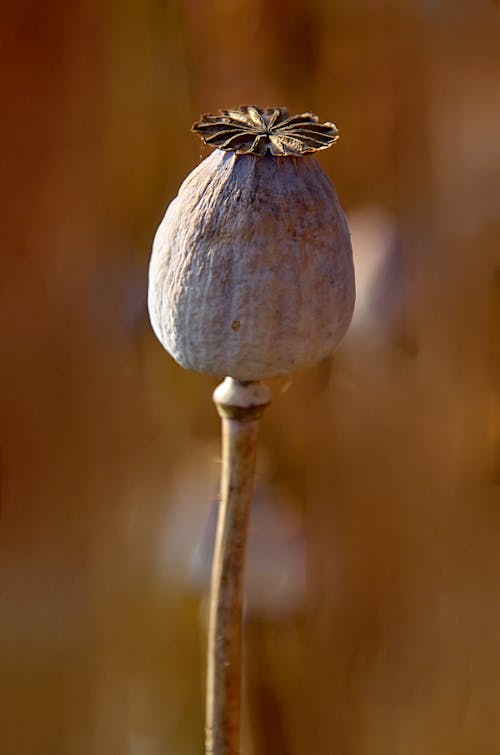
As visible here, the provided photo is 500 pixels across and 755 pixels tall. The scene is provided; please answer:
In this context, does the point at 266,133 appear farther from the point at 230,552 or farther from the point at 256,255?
the point at 230,552

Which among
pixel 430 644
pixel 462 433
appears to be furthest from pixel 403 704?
pixel 462 433

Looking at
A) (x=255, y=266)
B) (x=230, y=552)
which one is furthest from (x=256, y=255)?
(x=230, y=552)

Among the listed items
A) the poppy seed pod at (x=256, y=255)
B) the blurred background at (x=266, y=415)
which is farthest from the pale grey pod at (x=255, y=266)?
the blurred background at (x=266, y=415)

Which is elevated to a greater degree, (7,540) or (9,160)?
(9,160)

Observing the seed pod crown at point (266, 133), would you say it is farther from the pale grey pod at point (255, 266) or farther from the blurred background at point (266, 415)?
the blurred background at point (266, 415)

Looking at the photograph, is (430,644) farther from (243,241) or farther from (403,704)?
(243,241)

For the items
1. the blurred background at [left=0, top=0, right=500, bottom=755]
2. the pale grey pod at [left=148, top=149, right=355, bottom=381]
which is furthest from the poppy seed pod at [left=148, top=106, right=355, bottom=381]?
the blurred background at [left=0, top=0, right=500, bottom=755]

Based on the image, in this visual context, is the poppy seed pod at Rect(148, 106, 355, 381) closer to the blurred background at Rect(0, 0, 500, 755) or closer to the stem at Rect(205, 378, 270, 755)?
the stem at Rect(205, 378, 270, 755)
